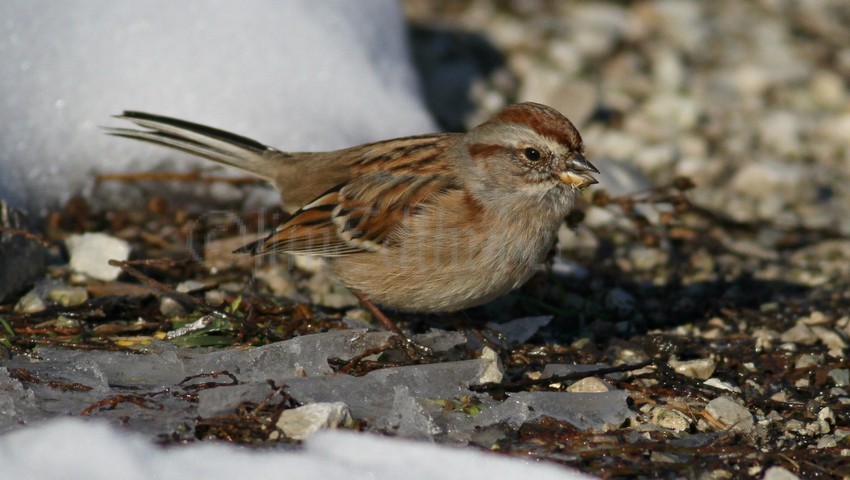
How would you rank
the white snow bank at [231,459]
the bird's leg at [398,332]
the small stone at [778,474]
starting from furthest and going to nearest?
1. the bird's leg at [398,332]
2. the small stone at [778,474]
3. the white snow bank at [231,459]

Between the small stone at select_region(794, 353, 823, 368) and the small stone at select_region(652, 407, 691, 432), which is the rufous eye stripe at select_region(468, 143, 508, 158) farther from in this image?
the small stone at select_region(794, 353, 823, 368)

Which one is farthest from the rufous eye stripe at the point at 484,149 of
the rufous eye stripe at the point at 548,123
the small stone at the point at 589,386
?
the small stone at the point at 589,386

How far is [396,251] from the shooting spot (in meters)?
4.11

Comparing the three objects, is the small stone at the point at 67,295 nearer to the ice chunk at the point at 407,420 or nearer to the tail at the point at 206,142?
the tail at the point at 206,142

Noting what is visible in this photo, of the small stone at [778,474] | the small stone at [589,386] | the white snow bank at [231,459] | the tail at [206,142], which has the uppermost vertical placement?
the tail at [206,142]

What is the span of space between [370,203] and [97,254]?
137 centimetres

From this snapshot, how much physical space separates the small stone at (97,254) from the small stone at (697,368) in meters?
2.55

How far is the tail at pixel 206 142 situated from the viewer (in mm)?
4621

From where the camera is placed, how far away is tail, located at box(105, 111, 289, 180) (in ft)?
15.2

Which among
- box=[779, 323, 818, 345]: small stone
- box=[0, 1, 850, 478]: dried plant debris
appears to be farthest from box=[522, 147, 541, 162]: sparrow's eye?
box=[779, 323, 818, 345]: small stone

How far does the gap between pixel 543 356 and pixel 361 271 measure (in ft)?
2.81

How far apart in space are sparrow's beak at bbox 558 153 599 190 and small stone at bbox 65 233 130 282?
209 centimetres

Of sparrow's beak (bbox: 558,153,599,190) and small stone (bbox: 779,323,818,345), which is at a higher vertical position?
sparrow's beak (bbox: 558,153,599,190)

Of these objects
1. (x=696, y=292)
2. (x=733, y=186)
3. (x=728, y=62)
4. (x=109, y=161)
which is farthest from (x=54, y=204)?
(x=728, y=62)
